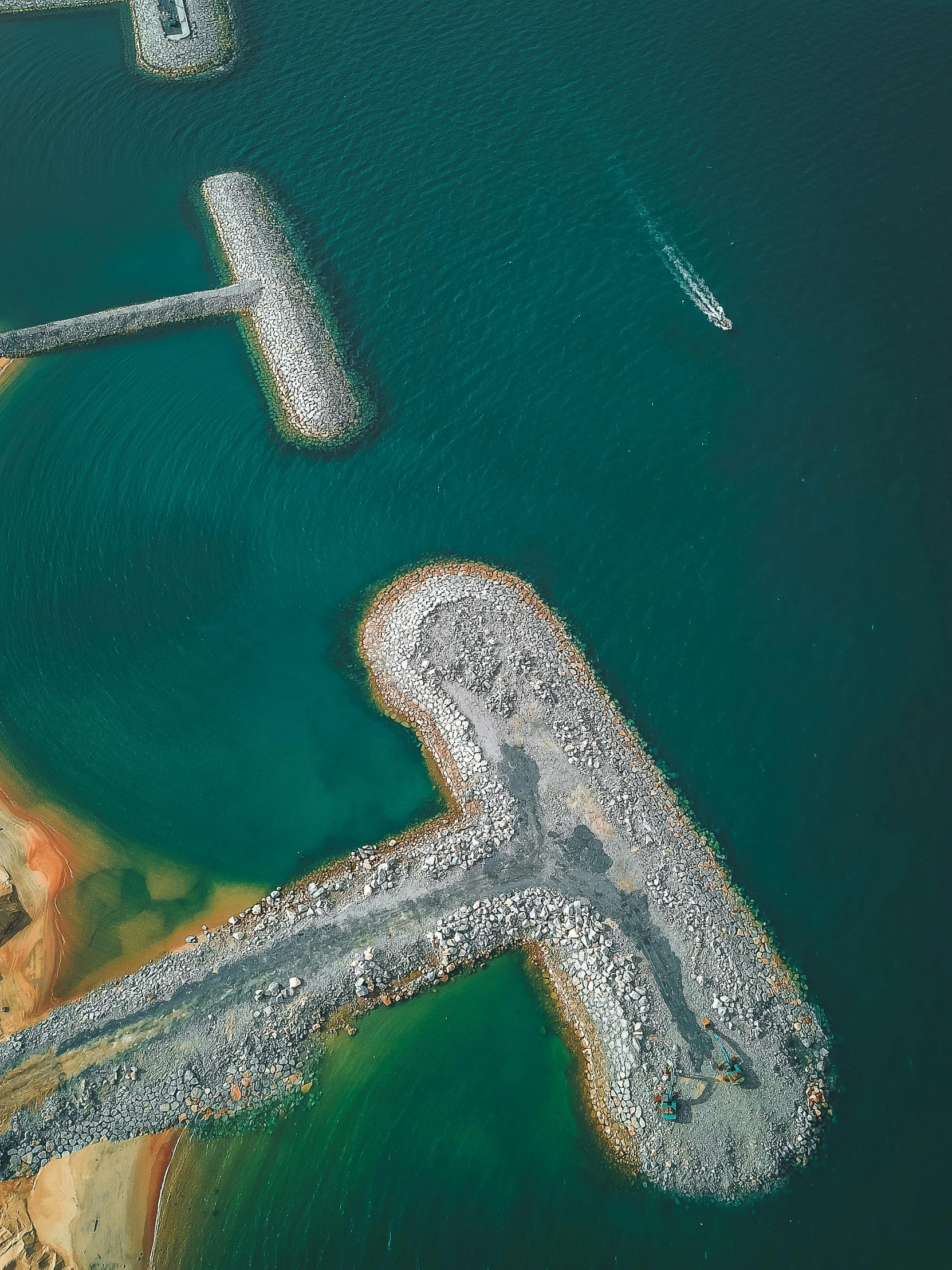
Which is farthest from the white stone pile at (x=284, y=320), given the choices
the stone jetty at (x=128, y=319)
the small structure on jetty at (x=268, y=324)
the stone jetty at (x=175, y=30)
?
the stone jetty at (x=175, y=30)

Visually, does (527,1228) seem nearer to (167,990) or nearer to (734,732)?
(167,990)

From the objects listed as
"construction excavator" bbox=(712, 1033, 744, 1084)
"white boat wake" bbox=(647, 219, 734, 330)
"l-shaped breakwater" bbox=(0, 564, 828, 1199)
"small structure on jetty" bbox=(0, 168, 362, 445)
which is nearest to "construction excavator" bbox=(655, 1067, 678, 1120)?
"l-shaped breakwater" bbox=(0, 564, 828, 1199)

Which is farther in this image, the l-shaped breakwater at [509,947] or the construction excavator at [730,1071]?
the construction excavator at [730,1071]

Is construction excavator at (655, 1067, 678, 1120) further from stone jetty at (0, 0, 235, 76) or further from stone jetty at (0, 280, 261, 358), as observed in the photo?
stone jetty at (0, 0, 235, 76)

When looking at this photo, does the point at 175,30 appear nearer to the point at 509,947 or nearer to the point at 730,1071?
the point at 509,947

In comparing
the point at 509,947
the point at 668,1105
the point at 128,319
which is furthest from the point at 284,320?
the point at 668,1105

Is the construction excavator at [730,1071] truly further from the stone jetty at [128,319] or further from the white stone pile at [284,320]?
the stone jetty at [128,319]

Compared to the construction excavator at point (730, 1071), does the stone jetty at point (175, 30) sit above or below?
above

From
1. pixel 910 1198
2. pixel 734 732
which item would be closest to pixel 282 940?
pixel 734 732
